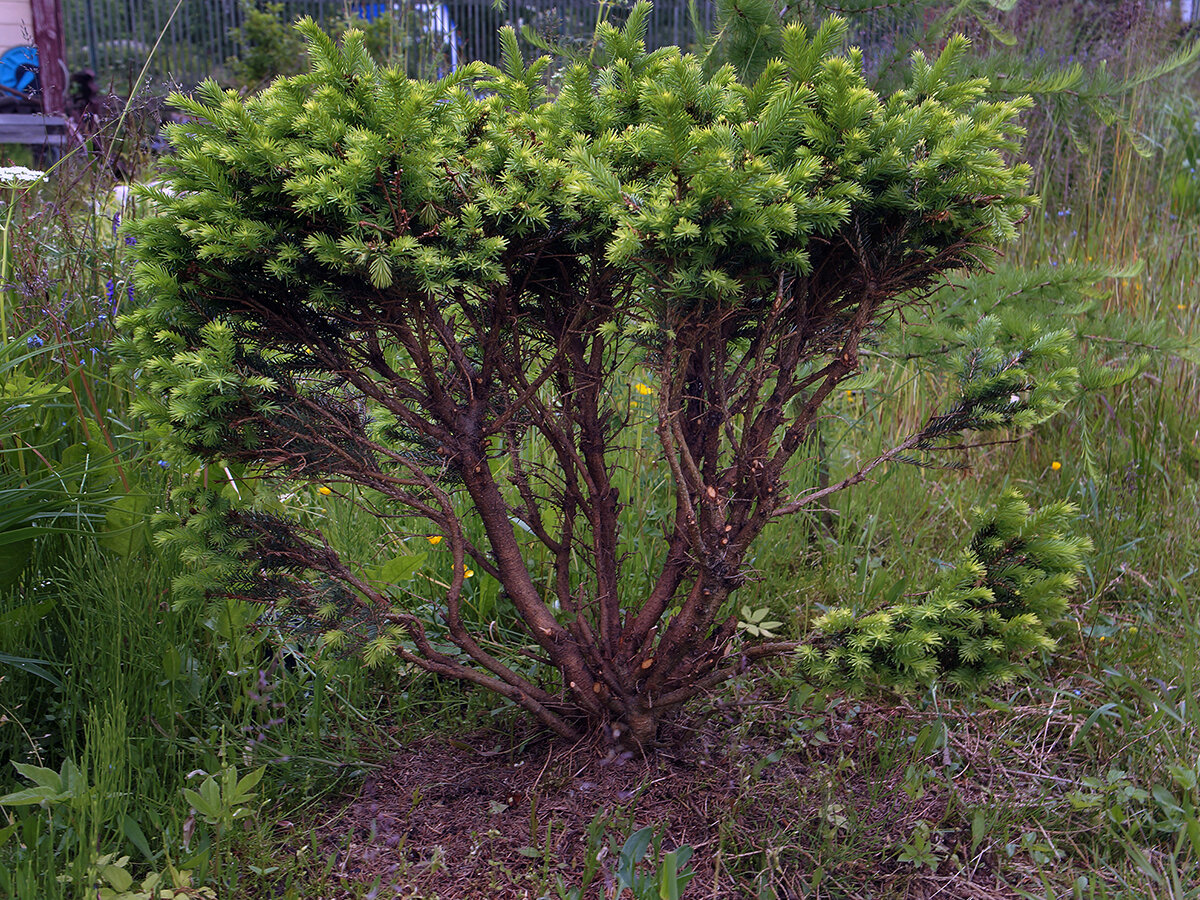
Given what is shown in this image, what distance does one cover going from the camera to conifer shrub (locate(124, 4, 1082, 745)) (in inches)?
59.6

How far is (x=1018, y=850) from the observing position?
6.35 feet

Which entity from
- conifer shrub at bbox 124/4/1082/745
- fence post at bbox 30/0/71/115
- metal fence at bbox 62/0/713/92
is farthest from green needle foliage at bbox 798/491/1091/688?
metal fence at bbox 62/0/713/92

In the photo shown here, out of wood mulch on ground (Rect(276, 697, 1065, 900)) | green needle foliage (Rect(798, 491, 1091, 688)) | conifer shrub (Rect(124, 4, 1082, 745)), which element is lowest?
wood mulch on ground (Rect(276, 697, 1065, 900))

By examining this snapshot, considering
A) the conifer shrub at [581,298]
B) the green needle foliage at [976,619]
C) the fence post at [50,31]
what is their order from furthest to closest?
the fence post at [50,31] < the green needle foliage at [976,619] < the conifer shrub at [581,298]

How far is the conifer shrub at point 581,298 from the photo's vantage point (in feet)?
4.96

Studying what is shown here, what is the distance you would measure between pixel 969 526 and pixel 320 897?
2381 millimetres

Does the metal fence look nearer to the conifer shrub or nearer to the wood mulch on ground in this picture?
the conifer shrub

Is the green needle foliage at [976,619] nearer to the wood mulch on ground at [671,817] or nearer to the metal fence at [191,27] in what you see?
the wood mulch on ground at [671,817]

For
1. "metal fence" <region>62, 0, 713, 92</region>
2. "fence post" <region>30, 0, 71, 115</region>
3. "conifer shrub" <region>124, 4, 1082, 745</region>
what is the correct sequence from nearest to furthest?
"conifer shrub" <region>124, 4, 1082, 745</region>
"fence post" <region>30, 0, 71, 115</region>
"metal fence" <region>62, 0, 713, 92</region>

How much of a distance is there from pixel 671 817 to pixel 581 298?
1.09 metres

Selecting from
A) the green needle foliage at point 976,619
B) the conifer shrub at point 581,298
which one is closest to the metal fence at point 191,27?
the conifer shrub at point 581,298

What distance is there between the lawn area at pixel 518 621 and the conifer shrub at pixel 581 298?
12 mm

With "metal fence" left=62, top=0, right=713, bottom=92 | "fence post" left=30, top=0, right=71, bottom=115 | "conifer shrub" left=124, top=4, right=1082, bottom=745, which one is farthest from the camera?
"metal fence" left=62, top=0, right=713, bottom=92

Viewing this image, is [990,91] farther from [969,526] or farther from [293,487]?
[293,487]
